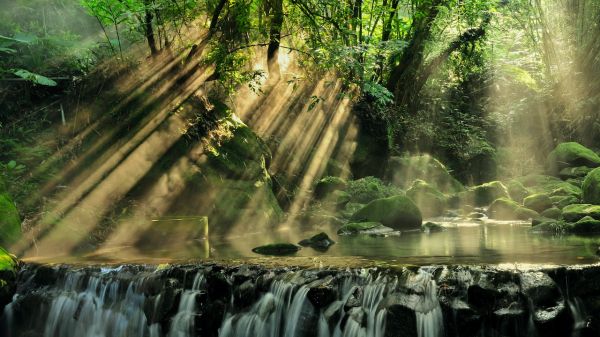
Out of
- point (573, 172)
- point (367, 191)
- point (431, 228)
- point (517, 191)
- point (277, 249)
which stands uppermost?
point (573, 172)

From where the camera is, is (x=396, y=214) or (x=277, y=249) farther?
(x=396, y=214)

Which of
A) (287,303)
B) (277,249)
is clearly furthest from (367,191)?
(287,303)

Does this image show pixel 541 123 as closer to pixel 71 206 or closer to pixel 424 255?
pixel 424 255

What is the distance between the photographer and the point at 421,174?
68.9 ft

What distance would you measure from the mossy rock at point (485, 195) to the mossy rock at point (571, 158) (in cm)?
442

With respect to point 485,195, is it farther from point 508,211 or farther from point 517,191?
point 508,211

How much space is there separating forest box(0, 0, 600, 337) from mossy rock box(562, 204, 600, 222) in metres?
0.06

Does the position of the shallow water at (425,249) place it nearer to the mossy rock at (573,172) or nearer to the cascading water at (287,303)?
the cascading water at (287,303)

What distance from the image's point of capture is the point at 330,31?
1452cm

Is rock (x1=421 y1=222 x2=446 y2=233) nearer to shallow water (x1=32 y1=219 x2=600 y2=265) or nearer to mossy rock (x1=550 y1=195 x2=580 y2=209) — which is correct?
shallow water (x1=32 y1=219 x2=600 y2=265)

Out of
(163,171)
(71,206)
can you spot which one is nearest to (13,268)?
(71,206)

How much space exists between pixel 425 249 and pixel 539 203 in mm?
7118

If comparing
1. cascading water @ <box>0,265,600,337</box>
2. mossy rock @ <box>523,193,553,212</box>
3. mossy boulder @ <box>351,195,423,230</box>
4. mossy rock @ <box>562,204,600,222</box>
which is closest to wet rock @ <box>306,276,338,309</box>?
cascading water @ <box>0,265,600,337</box>

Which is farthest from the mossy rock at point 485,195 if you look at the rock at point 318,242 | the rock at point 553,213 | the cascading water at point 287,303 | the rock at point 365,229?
the cascading water at point 287,303
